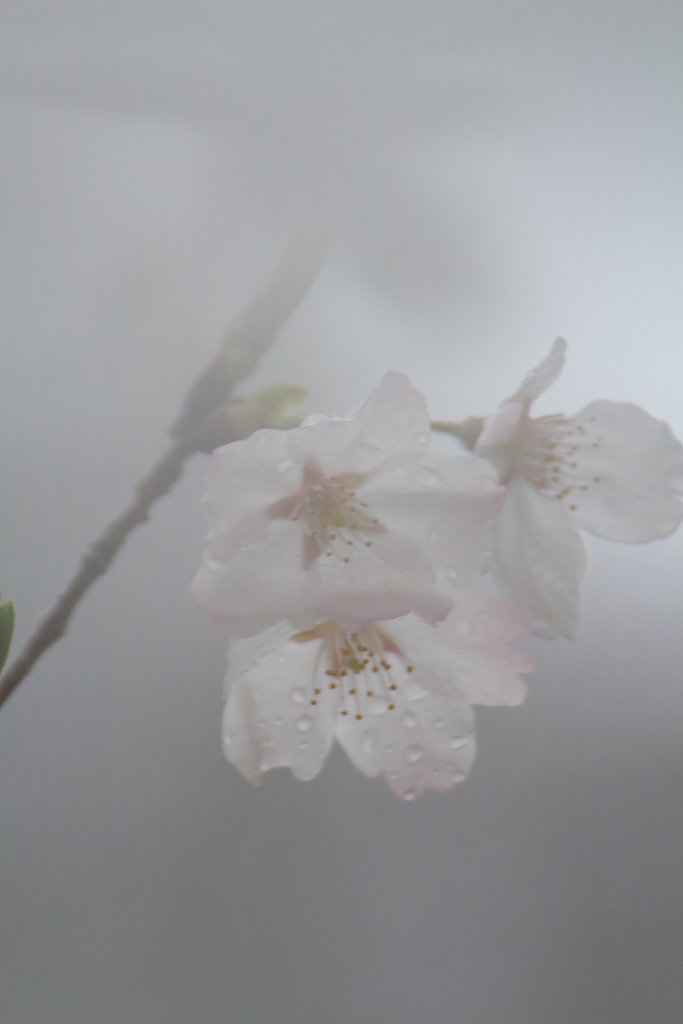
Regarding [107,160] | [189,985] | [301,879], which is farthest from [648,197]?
[189,985]

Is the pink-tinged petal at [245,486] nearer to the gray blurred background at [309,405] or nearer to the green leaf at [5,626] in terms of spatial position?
the green leaf at [5,626]

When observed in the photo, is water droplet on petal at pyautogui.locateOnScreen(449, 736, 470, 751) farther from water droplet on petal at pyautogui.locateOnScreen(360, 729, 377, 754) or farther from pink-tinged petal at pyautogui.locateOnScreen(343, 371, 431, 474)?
pink-tinged petal at pyautogui.locateOnScreen(343, 371, 431, 474)

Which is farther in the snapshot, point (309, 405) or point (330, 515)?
point (309, 405)

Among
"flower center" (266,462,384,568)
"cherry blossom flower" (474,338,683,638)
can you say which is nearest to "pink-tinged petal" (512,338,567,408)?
"cherry blossom flower" (474,338,683,638)

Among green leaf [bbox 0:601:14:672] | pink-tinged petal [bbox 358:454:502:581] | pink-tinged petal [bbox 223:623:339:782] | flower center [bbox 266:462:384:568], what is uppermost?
pink-tinged petal [bbox 358:454:502:581]

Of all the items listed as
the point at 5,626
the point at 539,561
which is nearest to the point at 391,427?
the point at 539,561

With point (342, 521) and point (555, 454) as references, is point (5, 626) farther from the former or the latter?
point (555, 454)
